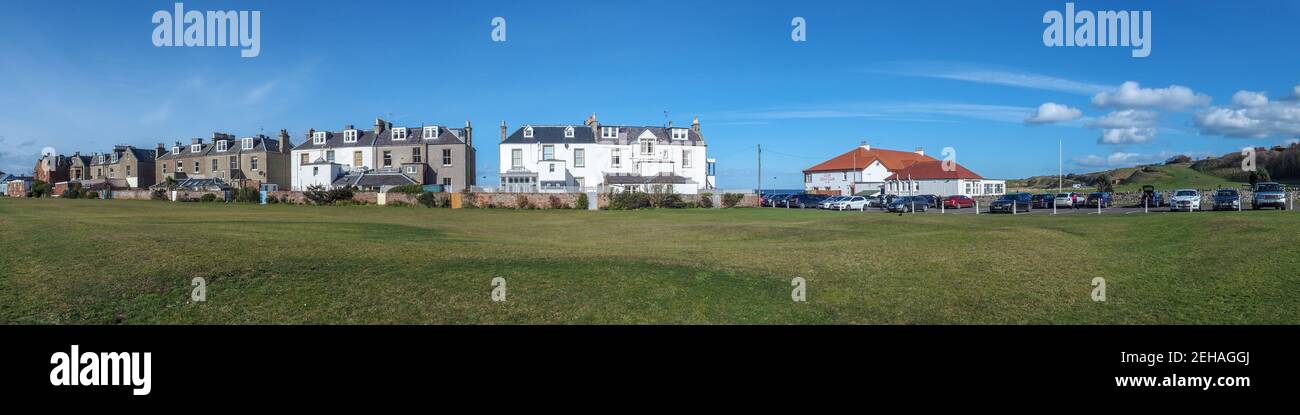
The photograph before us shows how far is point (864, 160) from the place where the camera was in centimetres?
11656

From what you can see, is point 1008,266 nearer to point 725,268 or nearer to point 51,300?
point 725,268

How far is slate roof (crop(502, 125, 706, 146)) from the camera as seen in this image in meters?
86.7

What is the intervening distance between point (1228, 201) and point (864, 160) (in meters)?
69.5

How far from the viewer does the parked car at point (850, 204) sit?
225ft

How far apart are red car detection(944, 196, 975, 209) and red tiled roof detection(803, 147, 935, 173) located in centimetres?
4158

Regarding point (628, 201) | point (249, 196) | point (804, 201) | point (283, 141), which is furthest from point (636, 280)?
point (283, 141)

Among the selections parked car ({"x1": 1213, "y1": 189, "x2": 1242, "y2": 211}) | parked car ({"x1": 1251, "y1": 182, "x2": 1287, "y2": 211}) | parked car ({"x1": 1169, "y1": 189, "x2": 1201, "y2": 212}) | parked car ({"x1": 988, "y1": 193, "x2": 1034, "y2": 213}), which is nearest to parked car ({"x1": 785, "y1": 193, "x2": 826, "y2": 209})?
parked car ({"x1": 988, "y1": 193, "x2": 1034, "y2": 213})

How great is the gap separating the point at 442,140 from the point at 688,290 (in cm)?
7745

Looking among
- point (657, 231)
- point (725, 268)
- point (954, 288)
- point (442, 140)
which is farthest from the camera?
point (442, 140)

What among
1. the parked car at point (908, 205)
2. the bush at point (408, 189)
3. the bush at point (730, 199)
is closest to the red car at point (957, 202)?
the parked car at point (908, 205)

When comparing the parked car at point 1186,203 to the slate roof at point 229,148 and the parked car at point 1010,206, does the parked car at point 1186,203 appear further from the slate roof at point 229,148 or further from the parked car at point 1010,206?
the slate roof at point 229,148

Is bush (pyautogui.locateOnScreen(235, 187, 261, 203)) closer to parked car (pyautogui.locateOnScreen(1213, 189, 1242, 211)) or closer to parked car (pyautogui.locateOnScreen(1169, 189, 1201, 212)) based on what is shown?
parked car (pyautogui.locateOnScreen(1169, 189, 1201, 212))
